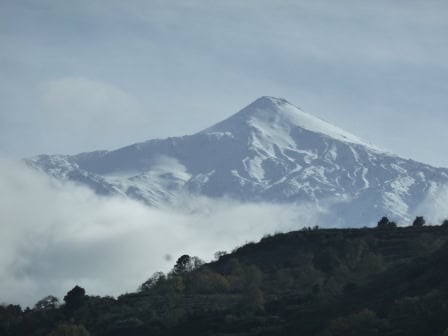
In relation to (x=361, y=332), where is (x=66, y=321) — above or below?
above

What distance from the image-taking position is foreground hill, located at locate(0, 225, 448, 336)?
134500 millimetres

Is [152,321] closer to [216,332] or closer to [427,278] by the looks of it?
[216,332]

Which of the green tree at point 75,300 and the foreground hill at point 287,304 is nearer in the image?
the foreground hill at point 287,304

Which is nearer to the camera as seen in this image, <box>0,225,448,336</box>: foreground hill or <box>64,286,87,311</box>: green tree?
<box>0,225,448,336</box>: foreground hill

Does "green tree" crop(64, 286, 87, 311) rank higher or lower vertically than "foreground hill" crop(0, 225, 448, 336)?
higher

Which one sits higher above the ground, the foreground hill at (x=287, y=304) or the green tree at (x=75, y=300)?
the green tree at (x=75, y=300)

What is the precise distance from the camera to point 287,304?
163 m

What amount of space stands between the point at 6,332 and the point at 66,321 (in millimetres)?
12001

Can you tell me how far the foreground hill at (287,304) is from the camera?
13450 centimetres

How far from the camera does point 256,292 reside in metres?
166

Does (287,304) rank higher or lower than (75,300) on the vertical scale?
lower

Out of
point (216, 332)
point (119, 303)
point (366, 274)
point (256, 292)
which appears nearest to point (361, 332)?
point (216, 332)

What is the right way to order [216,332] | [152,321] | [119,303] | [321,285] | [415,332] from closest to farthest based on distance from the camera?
[415,332] < [216,332] < [152,321] < [321,285] < [119,303]

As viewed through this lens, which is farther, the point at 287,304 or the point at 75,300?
the point at 75,300
